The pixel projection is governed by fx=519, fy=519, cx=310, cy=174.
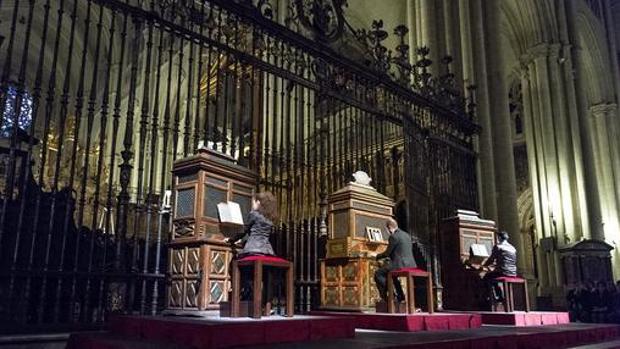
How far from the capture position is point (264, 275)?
4340 millimetres

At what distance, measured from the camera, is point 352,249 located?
20.2 ft

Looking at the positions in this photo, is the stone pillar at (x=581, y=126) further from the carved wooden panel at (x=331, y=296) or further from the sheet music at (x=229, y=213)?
the sheet music at (x=229, y=213)

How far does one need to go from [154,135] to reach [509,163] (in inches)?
306

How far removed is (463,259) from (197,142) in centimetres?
458

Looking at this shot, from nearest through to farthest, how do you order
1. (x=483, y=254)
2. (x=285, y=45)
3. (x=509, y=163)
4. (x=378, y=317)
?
1. (x=378, y=317)
2. (x=285, y=45)
3. (x=483, y=254)
4. (x=509, y=163)

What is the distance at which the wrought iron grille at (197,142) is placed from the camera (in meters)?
4.02

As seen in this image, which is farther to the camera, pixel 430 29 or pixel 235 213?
pixel 430 29

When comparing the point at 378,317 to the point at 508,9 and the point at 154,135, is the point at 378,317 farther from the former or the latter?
the point at 508,9

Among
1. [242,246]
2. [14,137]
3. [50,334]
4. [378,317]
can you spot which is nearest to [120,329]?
[50,334]

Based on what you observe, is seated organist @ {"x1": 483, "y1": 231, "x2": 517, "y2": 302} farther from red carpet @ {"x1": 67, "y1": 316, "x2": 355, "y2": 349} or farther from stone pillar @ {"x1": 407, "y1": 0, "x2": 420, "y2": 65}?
stone pillar @ {"x1": 407, "y1": 0, "x2": 420, "y2": 65}

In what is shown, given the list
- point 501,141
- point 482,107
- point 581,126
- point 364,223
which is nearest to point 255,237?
point 364,223

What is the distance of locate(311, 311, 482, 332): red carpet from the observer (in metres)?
5.15

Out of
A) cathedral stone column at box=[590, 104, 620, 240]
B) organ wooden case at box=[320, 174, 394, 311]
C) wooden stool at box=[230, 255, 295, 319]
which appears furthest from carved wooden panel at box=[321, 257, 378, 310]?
cathedral stone column at box=[590, 104, 620, 240]

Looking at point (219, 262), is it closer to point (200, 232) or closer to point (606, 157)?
point (200, 232)
